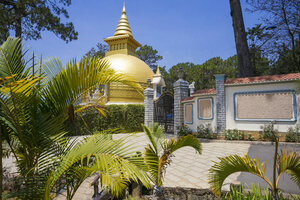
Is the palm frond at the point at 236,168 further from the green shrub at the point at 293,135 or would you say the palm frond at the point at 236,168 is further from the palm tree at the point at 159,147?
the green shrub at the point at 293,135

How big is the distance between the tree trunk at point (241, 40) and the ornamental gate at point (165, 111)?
4.57 metres

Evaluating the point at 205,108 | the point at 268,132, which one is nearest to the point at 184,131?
the point at 205,108

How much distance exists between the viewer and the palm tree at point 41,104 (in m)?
2.03

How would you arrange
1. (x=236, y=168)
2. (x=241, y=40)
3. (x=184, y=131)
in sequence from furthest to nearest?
1. (x=241, y=40)
2. (x=184, y=131)
3. (x=236, y=168)

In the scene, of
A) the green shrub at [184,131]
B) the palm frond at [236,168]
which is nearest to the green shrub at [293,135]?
the green shrub at [184,131]

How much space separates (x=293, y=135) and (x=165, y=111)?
23.1 ft

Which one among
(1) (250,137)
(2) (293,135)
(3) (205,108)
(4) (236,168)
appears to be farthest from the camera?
(3) (205,108)

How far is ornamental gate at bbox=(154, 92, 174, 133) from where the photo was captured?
41.9 ft

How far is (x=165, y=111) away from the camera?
42.5ft

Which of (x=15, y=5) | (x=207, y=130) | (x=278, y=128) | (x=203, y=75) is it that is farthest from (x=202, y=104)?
(x=203, y=75)

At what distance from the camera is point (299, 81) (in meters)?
7.43

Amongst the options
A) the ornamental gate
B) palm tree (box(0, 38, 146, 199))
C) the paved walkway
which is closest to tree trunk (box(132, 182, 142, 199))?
the paved walkway

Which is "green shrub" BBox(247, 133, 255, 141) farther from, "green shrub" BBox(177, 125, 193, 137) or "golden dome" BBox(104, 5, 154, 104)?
"golden dome" BBox(104, 5, 154, 104)

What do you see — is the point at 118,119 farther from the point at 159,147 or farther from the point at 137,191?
the point at 159,147
